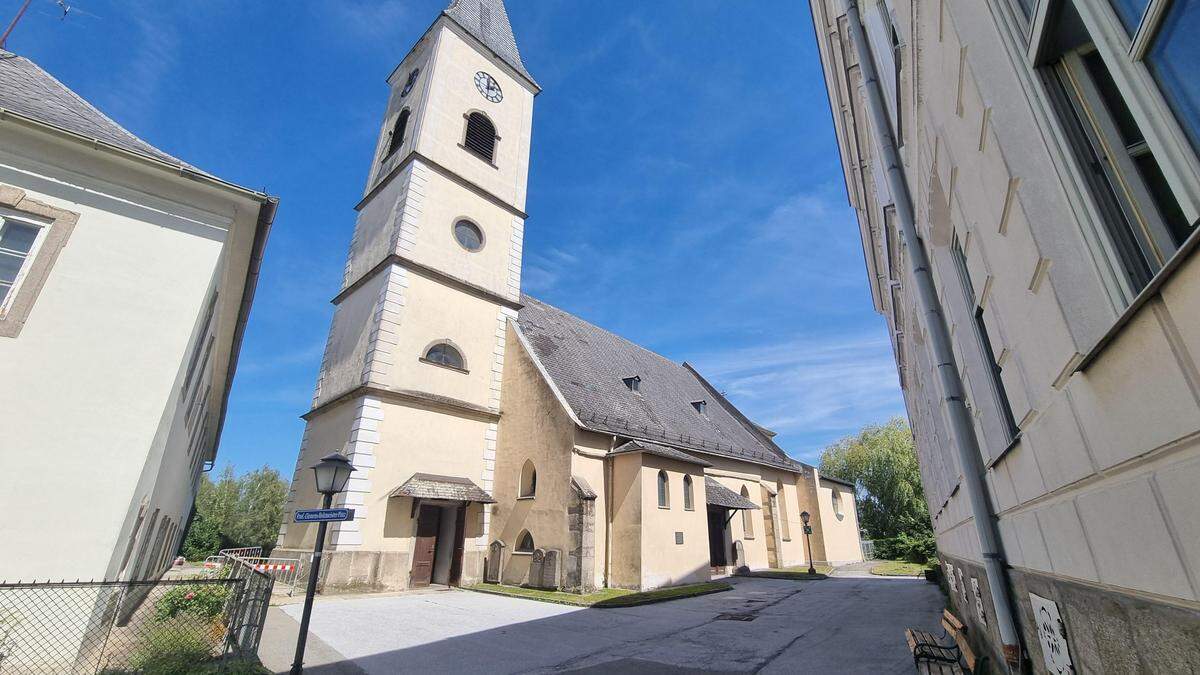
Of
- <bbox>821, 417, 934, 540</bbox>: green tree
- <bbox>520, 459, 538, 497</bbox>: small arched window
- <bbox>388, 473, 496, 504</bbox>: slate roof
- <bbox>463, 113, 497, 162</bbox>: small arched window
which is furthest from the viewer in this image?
<bbox>821, 417, 934, 540</bbox>: green tree

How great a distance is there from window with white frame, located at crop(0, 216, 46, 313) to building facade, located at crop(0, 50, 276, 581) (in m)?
0.02

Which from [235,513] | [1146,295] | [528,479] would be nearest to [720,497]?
[528,479]

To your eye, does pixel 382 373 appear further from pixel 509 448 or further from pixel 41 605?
pixel 41 605

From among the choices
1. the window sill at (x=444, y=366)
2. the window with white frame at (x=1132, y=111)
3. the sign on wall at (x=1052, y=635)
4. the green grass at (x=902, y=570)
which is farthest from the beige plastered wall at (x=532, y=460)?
the green grass at (x=902, y=570)

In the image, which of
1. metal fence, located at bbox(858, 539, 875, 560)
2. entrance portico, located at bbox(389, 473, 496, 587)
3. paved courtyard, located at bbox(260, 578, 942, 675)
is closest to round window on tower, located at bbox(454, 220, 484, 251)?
entrance portico, located at bbox(389, 473, 496, 587)

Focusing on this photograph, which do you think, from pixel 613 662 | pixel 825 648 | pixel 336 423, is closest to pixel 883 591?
pixel 825 648

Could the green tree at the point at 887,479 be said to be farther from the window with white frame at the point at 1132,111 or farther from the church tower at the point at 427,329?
the window with white frame at the point at 1132,111

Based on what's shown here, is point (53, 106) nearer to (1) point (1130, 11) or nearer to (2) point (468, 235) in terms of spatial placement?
(2) point (468, 235)

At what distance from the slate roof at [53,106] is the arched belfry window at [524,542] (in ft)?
42.1

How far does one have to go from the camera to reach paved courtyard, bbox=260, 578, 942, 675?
23.7 feet

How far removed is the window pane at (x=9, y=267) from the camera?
22.0 ft

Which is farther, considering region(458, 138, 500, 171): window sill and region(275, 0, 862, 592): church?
region(458, 138, 500, 171): window sill

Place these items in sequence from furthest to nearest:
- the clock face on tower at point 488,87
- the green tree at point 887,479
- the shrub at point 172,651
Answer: the green tree at point 887,479 < the clock face on tower at point 488,87 < the shrub at point 172,651

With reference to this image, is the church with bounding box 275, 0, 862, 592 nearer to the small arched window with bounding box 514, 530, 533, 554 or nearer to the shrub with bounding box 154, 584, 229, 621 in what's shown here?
the small arched window with bounding box 514, 530, 533, 554
